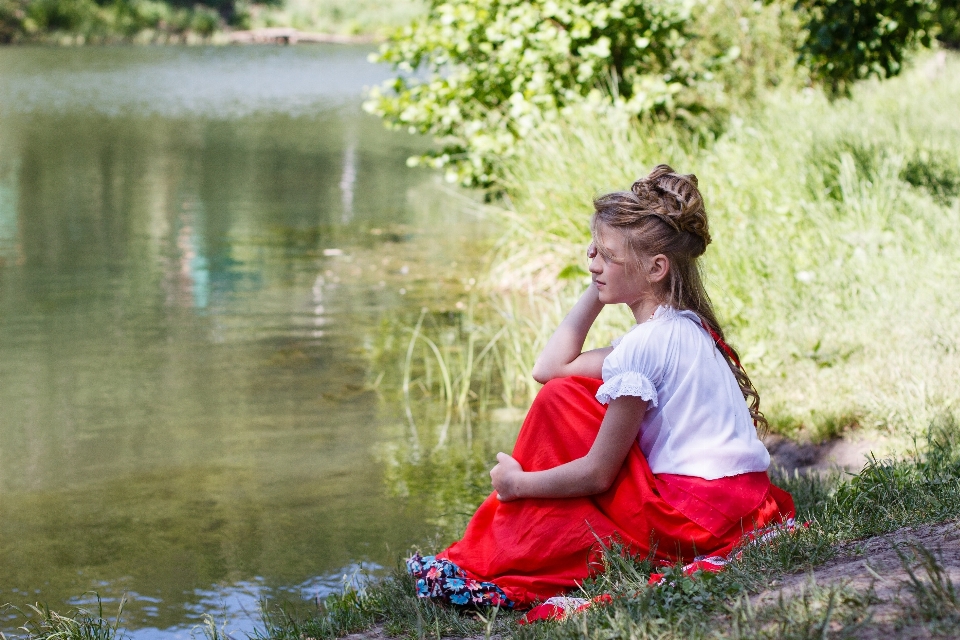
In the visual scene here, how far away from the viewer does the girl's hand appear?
297cm

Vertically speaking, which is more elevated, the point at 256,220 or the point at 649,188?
the point at 649,188

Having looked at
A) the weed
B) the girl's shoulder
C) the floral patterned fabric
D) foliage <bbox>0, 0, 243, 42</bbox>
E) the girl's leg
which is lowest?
the weed

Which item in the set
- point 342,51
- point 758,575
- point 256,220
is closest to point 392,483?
point 758,575

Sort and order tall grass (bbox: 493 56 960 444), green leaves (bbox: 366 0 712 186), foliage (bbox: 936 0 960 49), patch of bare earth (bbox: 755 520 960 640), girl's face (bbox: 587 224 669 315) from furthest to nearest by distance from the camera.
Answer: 1. green leaves (bbox: 366 0 712 186)
2. foliage (bbox: 936 0 960 49)
3. tall grass (bbox: 493 56 960 444)
4. girl's face (bbox: 587 224 669 315)
5. patch of bare earth (bbox: 755 520 960 640)

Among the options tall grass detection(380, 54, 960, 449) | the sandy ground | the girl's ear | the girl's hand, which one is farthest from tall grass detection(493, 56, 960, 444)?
the girl's hand

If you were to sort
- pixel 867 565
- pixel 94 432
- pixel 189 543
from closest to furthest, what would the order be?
pixel 867 565
pixel 189 543
pixel 94 432

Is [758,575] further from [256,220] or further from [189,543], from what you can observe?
[256,220]

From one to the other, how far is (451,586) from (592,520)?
1.43ft

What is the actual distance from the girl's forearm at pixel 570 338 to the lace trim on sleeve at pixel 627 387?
360 mm

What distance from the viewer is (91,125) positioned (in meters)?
20.7

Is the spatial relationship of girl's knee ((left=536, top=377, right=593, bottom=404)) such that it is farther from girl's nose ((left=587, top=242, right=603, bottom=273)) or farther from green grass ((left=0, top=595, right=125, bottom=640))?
green grass ((left=0, top=595, right=125, bottom=640))

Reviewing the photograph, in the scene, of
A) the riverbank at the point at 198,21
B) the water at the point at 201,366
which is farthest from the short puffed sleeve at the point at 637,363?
the riverbank at the point at 198,21

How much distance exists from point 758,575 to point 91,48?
41.6 metres

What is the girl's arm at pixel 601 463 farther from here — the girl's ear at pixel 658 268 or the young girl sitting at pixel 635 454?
the girl's ear at pixel 658 268
